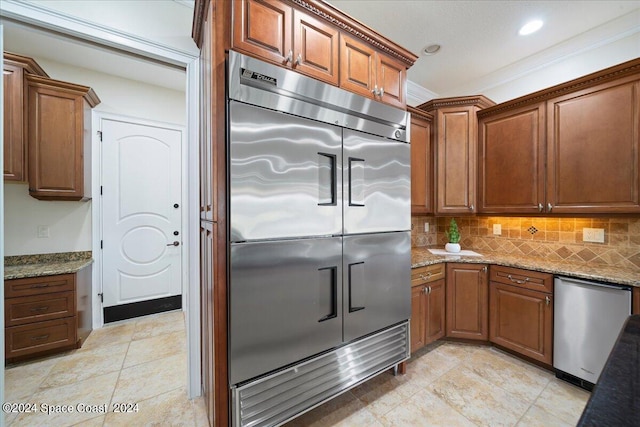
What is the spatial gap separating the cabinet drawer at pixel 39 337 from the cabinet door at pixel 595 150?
4611mm

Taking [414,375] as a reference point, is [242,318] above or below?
above

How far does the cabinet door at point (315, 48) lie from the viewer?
57.3 inches

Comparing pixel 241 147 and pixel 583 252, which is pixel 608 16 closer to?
pixel 583 252

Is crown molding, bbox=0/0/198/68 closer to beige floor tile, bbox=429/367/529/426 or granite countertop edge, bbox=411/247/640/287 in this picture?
granite countertop edge, bbox=411/247/640/287

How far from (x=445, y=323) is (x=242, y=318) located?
84.4 inches

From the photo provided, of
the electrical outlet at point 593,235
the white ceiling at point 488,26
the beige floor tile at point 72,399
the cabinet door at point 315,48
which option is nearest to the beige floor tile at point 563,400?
the electrical outlet at point 593,235

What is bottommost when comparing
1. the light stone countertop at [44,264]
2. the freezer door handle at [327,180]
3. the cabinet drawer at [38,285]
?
the cabinet drawer at [38,285]

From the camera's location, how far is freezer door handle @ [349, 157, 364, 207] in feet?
5.44

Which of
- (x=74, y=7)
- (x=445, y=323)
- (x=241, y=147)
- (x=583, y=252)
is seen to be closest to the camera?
(x=241, y=147)

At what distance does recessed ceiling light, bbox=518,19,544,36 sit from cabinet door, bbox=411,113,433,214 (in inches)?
40.8

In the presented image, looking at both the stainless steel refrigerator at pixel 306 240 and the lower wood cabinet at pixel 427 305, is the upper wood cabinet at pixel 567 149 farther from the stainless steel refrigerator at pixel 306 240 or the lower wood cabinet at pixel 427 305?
the stainless steel refrigerator at pixel 306 240

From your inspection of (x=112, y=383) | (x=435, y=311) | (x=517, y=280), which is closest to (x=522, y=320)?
(x=517, y=280)

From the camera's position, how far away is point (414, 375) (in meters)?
2.09

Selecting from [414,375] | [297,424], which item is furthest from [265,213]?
[414,375]
